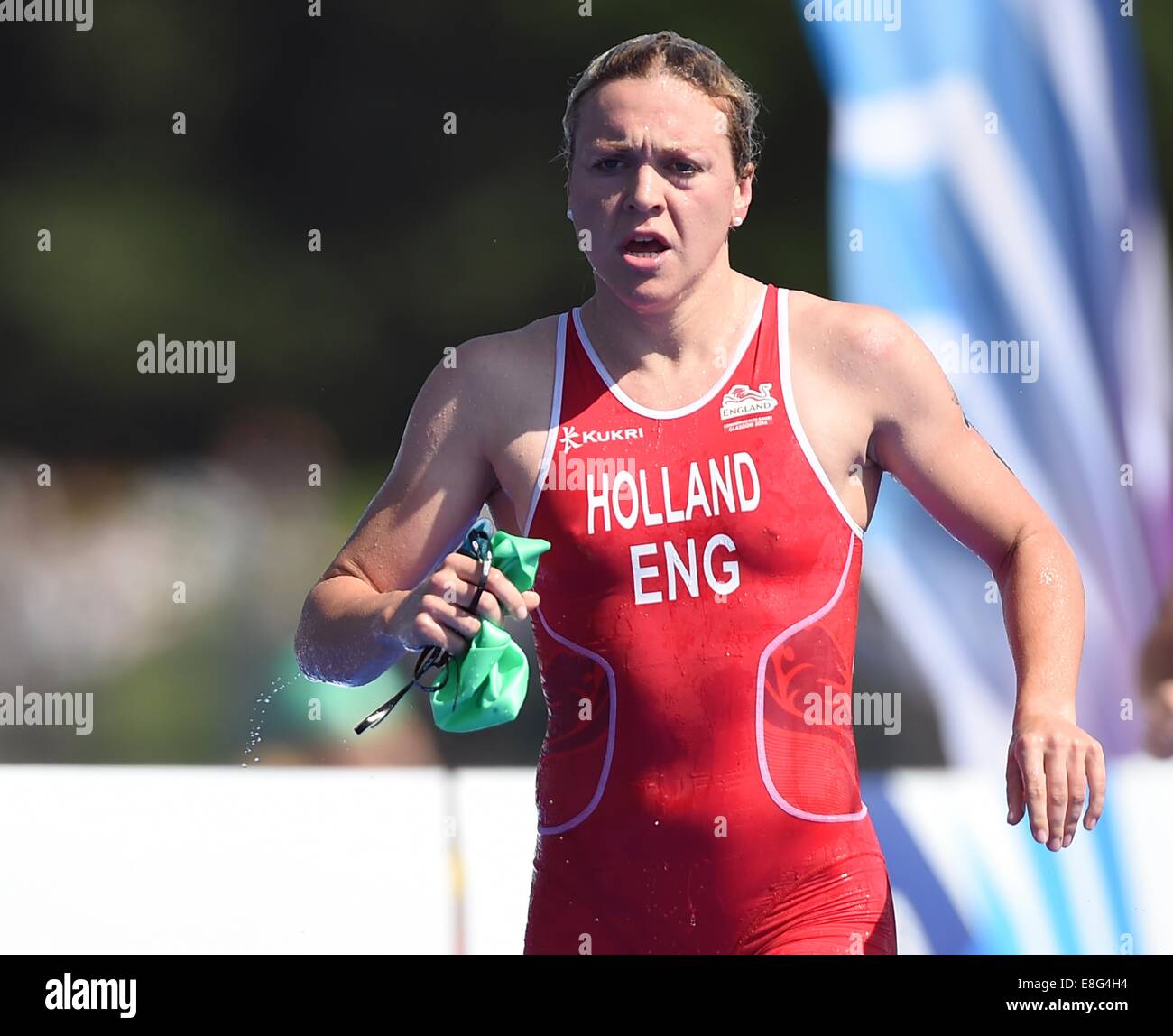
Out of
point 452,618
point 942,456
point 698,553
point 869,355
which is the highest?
point 869,355

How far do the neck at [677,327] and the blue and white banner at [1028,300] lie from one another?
2511 millimetres

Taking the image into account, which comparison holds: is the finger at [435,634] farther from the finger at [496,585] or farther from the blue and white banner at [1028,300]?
the blue and white banner at [1028,300]

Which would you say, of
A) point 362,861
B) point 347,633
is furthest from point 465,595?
point 362,861

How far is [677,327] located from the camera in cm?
275

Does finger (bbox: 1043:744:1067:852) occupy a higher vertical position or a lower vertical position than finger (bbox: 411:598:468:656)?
lower

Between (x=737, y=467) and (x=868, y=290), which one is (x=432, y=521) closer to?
(x=737, y=467)

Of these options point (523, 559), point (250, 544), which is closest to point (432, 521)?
point (523, 559)

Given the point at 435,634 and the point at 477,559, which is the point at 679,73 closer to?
the point at 477,559

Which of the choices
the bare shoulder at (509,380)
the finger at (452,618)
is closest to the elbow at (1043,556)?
the bare shoulder at (509,380)

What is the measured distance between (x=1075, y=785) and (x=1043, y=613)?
368 millimetres

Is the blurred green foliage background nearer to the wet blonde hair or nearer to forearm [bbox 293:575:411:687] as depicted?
forearm [bbox 293:575:411:687]

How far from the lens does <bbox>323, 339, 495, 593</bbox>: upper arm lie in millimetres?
2762

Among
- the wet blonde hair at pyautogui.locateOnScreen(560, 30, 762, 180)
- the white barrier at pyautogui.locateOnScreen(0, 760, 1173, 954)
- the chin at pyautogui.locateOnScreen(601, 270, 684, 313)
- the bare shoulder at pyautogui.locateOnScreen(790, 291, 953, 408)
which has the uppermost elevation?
the wet blonde hair at pyautogui.locateOnScreen(560, 30, 762, 180)

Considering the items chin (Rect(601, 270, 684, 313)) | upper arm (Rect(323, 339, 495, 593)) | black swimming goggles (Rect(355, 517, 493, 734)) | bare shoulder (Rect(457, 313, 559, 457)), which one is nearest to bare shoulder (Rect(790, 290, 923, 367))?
chin (Rect(601, 270, 684, 313))
